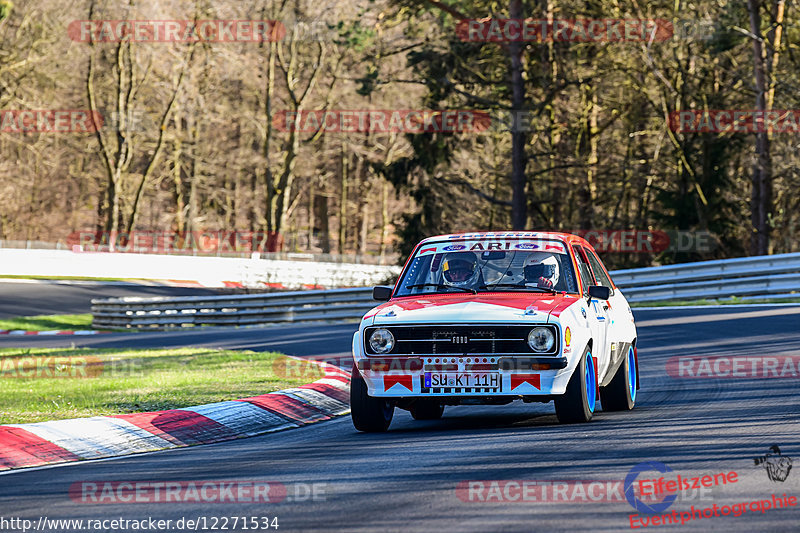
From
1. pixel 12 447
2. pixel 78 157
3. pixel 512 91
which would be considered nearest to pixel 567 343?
pixel 12 447

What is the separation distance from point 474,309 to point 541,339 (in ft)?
1.90

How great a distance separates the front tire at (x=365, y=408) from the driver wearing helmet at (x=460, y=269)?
129 cm

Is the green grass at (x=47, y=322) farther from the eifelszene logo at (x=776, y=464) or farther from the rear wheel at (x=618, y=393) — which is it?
the eifelszene logo at (x=776, y=464)

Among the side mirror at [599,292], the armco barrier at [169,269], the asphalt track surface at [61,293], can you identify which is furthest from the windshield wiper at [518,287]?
the armco barrier at [169,269]

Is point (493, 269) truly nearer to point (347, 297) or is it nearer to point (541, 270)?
point (541, 270)

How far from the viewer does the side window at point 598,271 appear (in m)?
10.4

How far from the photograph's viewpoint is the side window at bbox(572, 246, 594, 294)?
31.6ft

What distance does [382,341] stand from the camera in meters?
8.59

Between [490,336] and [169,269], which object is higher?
[490,336]
